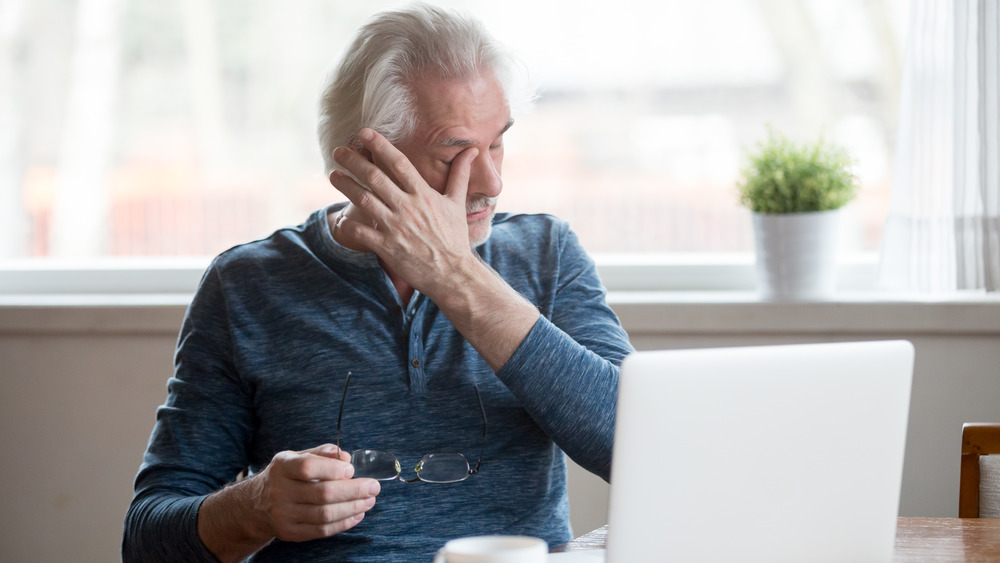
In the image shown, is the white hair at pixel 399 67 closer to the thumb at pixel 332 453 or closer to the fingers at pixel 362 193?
the fingers at pixel 362 193

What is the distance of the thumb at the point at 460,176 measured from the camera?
1312mm

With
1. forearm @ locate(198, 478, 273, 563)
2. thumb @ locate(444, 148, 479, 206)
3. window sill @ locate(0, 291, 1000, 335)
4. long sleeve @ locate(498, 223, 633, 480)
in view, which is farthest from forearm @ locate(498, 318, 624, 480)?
window sill @ locate(0, 291, 1000, 335)

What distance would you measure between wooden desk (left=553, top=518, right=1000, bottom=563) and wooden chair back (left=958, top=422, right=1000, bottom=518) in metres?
0.14

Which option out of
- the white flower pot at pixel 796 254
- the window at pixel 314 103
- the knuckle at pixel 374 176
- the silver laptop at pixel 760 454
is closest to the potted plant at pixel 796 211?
the white flower pot at pixel 796 254

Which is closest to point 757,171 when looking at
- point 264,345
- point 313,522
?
point 264,345

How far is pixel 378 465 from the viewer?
3.93 ft

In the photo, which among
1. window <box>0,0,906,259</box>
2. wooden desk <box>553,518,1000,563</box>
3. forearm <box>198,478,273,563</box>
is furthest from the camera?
window <box>0,0,906,259</box>

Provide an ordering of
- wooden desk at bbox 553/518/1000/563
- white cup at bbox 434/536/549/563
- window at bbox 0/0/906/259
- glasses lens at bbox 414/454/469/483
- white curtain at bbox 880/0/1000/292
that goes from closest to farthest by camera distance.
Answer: white cup at bbox 434/536/549/563, wooden desk at bbox 553/518/1000/563, glasses lens at bbox 414/454/469/483, white curtain at bbox 880/0/1000/292, window at bbox 0/0/906/259

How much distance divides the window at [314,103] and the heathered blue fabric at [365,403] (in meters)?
0.80

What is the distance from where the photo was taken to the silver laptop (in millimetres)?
767

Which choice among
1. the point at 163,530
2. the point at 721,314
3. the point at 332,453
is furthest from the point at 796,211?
the point at 163,530

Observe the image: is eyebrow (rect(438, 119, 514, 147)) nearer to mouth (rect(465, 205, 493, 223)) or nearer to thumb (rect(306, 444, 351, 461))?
mouth (rect(465, 205, 493, 223))

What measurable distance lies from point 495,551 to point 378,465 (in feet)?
1.60

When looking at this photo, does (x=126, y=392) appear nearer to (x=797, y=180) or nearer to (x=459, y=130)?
(x=459, y=130)
